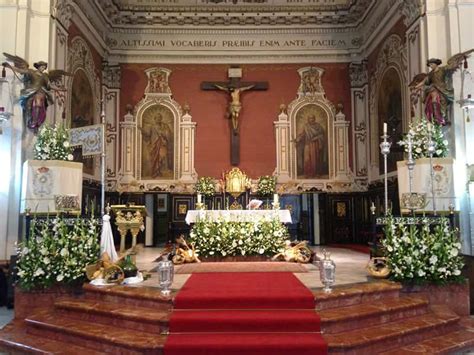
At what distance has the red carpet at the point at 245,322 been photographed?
462cm

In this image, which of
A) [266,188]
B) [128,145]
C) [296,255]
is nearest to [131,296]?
[296,255]

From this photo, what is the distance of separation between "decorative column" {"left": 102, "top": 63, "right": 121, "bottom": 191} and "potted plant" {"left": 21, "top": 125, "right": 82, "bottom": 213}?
5.76 m

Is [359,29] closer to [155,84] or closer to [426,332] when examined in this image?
[155,84]

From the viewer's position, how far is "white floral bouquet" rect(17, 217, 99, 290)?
6.36m

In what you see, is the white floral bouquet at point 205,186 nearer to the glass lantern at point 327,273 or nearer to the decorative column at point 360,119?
the decorative column at point 360,119

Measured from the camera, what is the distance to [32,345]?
205 inches

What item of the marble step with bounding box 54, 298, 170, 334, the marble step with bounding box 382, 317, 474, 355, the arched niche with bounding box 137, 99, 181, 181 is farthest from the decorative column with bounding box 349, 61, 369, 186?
the marble step with bounding box 54, 298, 170, 334

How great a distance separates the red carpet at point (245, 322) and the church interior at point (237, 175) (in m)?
0.02

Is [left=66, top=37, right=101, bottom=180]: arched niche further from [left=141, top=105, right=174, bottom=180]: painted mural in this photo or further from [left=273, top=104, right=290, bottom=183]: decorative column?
[left=273, top=104, right=290, bottom=183]: decorative column

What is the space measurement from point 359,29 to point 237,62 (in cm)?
424

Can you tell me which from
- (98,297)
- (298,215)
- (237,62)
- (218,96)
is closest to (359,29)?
(237,62)

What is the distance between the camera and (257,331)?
499 cm

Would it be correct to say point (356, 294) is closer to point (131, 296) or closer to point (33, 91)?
point (131, 296)

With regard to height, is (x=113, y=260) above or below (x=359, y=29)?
below
